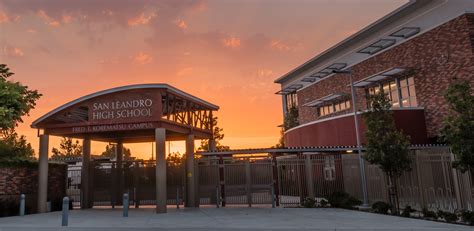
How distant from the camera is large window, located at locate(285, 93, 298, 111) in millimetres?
42344

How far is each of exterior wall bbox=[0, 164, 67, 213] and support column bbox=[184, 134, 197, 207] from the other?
24.2 ft

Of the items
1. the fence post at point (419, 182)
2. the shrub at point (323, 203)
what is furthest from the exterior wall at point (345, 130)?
the fence post at point (419, 182)

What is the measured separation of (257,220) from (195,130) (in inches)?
337

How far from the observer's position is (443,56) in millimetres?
21859

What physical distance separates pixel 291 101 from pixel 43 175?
97.8 ft

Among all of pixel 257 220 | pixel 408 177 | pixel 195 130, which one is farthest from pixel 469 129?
pixel 195 130

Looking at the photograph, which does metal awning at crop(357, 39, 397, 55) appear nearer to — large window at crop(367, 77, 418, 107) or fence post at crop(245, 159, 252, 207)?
large window at crop(367, 77, 418, 107)

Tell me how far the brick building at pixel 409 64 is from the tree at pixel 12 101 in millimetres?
17947

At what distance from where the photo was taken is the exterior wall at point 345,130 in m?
23.0

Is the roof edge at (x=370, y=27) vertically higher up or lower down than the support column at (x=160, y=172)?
higher up

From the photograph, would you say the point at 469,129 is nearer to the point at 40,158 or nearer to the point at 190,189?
the point at 190,189

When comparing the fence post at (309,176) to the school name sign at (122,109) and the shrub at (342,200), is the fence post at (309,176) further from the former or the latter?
the school name sign at (122,109)

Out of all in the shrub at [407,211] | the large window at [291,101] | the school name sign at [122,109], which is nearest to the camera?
the shrub at [407,211]

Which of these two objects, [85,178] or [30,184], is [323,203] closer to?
[85,178]
